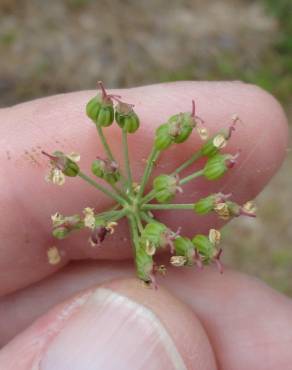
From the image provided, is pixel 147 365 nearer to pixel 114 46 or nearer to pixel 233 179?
pixel 233 179

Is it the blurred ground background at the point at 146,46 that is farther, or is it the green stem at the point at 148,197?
the blurred ground background at the point at 146,46

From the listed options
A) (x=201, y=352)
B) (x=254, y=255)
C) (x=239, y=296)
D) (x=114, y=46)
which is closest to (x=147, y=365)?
(x=201, y=352)

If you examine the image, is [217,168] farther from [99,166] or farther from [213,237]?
[99,166]

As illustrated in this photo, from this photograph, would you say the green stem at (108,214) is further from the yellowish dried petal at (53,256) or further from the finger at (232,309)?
the finger at (232,309)

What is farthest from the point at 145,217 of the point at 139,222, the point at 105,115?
the point at 105,115

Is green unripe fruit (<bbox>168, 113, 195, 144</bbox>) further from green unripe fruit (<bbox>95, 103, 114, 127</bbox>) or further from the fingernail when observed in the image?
the fingernail

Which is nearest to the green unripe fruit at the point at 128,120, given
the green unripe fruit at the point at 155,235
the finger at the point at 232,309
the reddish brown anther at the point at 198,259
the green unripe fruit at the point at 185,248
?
the green unripe fruit at the point at 155,235

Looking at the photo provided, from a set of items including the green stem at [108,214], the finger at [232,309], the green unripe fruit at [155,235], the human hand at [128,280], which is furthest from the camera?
the finger at [232,309]
